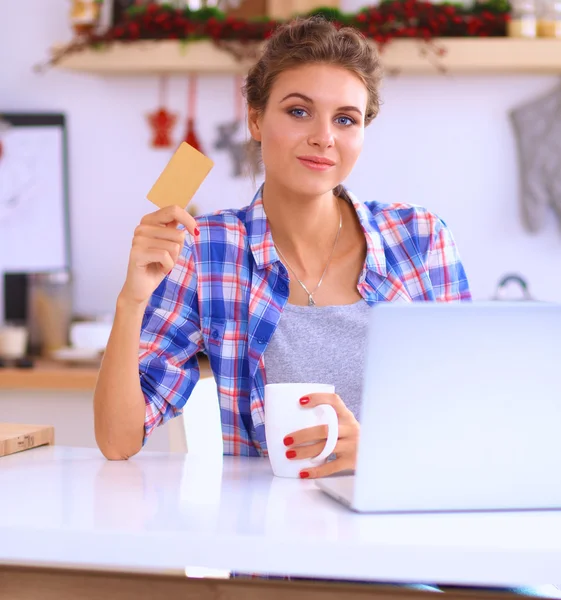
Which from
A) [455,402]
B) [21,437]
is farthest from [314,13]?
[455,402]

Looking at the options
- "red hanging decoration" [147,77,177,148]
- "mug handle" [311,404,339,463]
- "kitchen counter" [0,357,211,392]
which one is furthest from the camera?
"red hanging decoration" [147,77,177,148]

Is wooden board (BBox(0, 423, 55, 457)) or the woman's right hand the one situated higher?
the woman's right hand

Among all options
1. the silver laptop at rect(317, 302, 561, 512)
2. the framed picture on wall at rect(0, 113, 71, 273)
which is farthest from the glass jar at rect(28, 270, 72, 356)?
the silver laptop at rect(317, 302, 561, 512)

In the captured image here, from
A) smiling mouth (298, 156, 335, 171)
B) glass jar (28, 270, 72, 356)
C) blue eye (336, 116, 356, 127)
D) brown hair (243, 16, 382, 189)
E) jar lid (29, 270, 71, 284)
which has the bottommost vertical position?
glass jar (28, 270, 72, 356)

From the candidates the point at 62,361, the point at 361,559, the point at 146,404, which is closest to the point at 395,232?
the point at 146,404

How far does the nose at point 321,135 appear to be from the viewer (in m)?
1.41

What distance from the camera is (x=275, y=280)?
4.83 feet

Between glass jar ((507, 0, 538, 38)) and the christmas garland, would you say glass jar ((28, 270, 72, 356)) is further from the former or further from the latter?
glass jar ((507, 0, 538, 38))

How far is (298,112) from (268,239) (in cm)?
21

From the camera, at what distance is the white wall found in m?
3.06

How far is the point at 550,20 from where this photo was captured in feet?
9.33

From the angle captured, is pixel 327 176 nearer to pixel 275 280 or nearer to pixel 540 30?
pixel 275 280

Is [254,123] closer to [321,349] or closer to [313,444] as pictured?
[321,349]

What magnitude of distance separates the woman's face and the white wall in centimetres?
166
